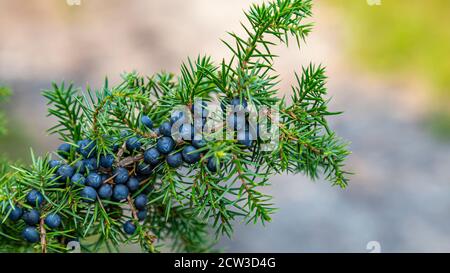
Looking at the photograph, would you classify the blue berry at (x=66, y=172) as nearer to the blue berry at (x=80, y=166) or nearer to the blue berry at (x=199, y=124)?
the blue berry at (x=80, y=166)

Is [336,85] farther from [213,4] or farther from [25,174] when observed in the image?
[25,174]

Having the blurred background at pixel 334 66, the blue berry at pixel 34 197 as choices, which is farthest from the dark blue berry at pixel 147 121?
the blurred background at pixel 334 66

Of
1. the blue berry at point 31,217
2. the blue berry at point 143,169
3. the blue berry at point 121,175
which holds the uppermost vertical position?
the blue berry at point 143,169

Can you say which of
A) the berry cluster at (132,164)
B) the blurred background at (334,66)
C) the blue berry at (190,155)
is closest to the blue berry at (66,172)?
the berry cluster at (132,164)

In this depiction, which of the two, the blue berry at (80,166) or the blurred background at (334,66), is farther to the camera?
the blurred background at (334,66)

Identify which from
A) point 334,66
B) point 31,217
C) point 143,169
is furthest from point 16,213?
point 334,66

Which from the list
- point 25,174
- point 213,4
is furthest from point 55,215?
point 213,4

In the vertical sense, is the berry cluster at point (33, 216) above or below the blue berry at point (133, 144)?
below

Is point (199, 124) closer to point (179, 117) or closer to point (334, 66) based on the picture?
point (179, 117)
